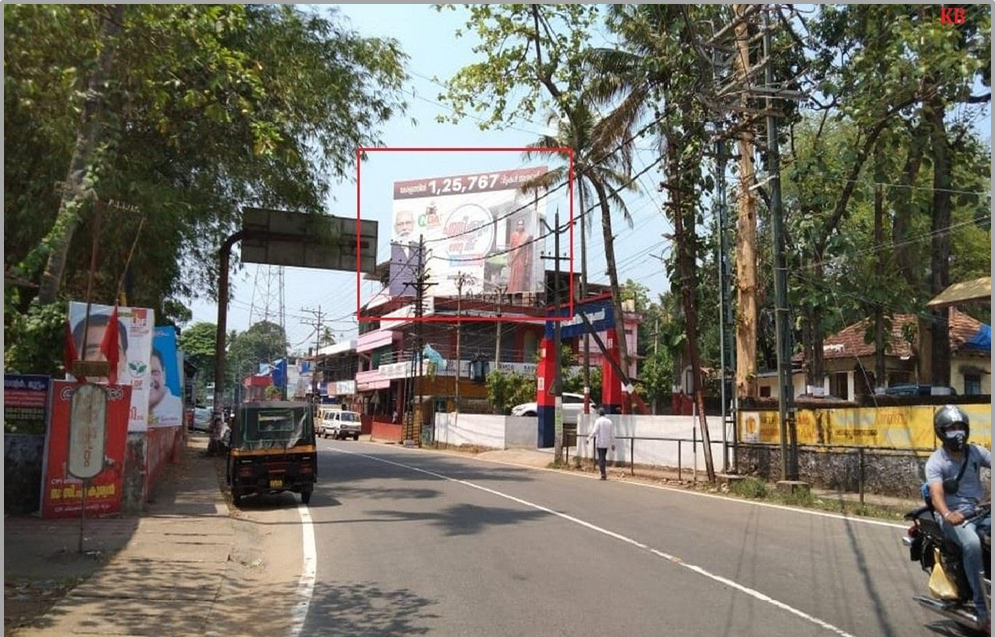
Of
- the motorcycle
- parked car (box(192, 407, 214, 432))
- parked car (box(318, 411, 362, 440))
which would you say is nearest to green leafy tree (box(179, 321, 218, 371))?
parked car (box(192, 407, 214, 432))

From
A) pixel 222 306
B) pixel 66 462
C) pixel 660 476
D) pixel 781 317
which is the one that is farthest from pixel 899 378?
pixel 66 462

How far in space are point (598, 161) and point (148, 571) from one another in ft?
61.8

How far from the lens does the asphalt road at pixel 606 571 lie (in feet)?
24.1

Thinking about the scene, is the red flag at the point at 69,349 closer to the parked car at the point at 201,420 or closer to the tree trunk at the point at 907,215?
the tree trunk at the point at 907,215

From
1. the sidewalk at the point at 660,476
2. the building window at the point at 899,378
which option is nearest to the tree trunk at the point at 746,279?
the sidewalk at the point at 660,476

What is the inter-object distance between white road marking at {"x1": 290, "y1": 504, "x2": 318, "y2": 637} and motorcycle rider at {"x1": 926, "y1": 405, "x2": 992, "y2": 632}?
208 inches

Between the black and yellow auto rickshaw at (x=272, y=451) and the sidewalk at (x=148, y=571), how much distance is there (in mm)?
748

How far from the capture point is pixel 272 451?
1645cm

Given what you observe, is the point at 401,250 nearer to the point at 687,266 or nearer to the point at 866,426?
the point at 687,266

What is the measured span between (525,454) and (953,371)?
53.0ft

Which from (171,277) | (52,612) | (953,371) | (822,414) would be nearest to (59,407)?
(52,612)

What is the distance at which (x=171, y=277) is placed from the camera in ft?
77.6

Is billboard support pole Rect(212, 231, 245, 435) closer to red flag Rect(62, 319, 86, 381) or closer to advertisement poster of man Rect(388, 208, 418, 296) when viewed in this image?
red flag Rect(62, 319, 86, 381)

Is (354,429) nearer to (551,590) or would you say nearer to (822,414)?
(822,414)
